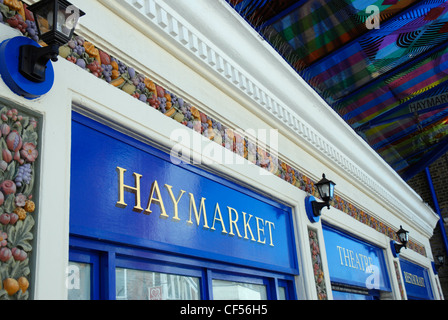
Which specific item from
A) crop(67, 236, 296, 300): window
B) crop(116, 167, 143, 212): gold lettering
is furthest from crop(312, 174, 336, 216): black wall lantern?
crop(116, 167, 143, 212): gold lettering

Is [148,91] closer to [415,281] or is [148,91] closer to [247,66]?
[247,66]

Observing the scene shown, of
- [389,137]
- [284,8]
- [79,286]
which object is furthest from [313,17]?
[389,137]

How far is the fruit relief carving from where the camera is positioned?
188 centimetres

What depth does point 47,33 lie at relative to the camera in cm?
207

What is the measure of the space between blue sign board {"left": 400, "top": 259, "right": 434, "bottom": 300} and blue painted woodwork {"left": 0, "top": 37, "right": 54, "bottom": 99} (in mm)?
6925

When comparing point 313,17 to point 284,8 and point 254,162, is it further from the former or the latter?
point 254,162

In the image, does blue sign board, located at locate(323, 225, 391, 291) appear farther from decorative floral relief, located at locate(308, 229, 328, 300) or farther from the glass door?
the glass door

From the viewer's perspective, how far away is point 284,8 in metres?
4.80

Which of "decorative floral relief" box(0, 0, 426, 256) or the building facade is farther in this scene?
"decorative floral relief" box(0, 0, 426, 256)

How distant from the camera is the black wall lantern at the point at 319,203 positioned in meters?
4.85

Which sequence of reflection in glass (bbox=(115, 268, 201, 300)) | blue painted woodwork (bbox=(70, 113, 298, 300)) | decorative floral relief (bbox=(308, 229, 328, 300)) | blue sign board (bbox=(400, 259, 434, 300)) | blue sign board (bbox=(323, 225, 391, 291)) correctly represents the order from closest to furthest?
blue painted woodwork (bbox=(70, 113, 298, 300)), reflection in glass (bbox=(115, 268, 201, 300)), decorative floral relief (bbox=(308, 229, 328, 300)), blue sign board (bbox=(323, 225, 391, 291)), blue sign board (bbox=(400, 259, 434, 300))
